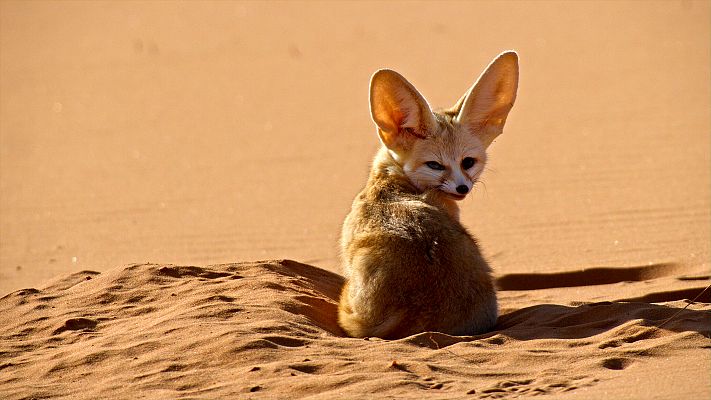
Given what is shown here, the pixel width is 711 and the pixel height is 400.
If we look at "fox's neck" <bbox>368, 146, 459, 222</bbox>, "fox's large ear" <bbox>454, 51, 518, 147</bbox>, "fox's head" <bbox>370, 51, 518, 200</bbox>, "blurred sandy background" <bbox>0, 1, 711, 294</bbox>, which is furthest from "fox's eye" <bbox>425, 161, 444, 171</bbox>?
"blurred sandy background" <bbox>0, 1, 711, 294</bbox>

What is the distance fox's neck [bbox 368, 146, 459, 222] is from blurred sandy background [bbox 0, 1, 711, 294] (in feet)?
6.21

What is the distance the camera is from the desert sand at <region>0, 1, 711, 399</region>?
14.9 ft

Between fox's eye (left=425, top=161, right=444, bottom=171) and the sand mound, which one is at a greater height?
fox's eye (left=425, top=161, right=444, bottom=171)

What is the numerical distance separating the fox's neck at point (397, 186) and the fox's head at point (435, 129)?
36 millimetres

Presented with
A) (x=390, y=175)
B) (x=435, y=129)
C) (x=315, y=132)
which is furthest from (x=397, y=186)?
(x=315, y=132)

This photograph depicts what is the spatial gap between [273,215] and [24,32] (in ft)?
47.4

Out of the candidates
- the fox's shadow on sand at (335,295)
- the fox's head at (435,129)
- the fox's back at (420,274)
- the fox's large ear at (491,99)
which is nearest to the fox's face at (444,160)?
the fox's head at (435,129)

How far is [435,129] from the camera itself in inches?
221

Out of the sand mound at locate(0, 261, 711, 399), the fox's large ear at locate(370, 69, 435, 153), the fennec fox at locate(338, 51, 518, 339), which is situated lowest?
the sand mound at locate(0, 261, 711, 399)

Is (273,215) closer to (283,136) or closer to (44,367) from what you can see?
(283,136)

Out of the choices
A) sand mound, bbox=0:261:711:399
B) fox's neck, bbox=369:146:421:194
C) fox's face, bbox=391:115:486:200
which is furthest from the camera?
fox's neck, bbox=369:146:421:194

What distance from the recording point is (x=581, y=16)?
63.2ft

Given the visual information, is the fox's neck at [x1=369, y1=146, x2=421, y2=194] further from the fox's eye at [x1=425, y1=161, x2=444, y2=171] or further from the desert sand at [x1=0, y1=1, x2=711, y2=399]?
the desert sand at [x1=0, y1=1, x2=711, y2=399]

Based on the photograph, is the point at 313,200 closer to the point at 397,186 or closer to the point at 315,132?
the point at 315,132
